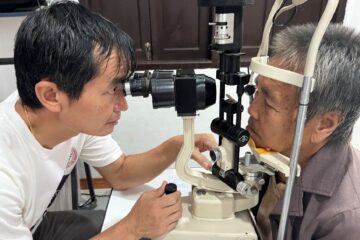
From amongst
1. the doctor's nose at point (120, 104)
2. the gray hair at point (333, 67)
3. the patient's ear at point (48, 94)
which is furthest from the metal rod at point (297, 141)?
the patient's ear at point (48, 94)

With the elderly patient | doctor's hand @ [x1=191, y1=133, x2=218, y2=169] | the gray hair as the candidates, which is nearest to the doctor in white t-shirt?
doctor's hand @ [x1=191, y1=133, x2=218, y2=169]

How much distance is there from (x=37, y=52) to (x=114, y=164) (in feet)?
1.97

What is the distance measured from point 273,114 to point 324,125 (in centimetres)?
13

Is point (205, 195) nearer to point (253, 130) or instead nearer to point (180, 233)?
point (180, 233)

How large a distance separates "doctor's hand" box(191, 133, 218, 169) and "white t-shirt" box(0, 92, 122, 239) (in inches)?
18.4

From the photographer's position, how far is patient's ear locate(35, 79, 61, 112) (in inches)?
33.6

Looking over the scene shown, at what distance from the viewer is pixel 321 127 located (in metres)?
0.83

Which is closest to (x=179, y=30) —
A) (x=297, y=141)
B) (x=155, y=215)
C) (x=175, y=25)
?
(x=175, y=25)

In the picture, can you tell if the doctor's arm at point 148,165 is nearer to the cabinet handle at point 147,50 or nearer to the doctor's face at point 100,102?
the doctor's face at point 100,102

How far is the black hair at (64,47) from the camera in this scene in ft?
2.71

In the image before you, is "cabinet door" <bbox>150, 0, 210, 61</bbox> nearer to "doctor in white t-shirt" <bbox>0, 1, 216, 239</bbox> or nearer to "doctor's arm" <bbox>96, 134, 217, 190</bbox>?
"doctor's arm" <bbox>96, 134, 217, 190</bbox>

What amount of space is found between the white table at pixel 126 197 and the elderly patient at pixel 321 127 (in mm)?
388

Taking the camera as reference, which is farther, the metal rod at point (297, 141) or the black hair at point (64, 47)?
the black hair at point (64, 47)

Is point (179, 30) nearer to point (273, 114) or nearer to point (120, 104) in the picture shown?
point (120, 104)
